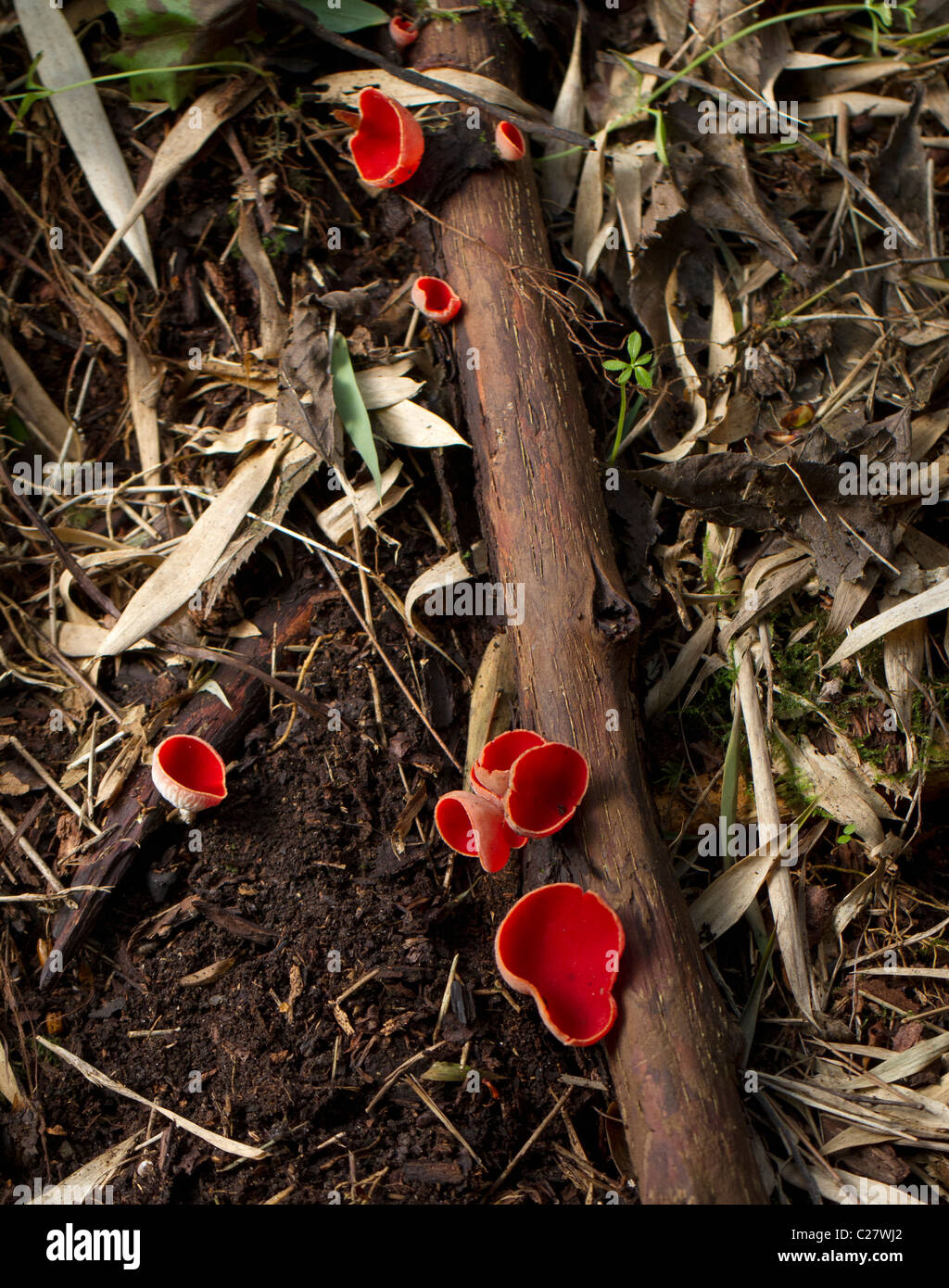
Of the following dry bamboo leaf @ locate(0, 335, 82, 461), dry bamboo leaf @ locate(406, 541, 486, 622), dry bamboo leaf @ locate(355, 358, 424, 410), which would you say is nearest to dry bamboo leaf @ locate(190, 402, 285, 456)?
dry bamboo leaf @ locate(355, 358, 424, 410)

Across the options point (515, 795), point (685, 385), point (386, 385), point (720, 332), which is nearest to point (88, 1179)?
point (515, 795)

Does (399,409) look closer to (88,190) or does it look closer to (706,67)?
(88,190)

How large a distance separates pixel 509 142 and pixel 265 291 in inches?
→ 37.7

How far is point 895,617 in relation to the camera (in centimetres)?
263

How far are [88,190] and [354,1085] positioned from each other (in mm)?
3160

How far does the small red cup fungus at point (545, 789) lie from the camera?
7.29 feet

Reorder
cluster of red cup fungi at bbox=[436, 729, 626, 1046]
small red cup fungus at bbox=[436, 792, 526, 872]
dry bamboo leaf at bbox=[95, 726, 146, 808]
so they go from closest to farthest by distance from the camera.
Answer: cluster of red cup fungi at bbox=[436, 729, 626, 1046], small red cup fungus at bbox=[436, 792, 526, 872], dry bamboo leaf at bbox=[95, 726, 146, 808]

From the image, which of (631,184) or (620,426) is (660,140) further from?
(620,426)

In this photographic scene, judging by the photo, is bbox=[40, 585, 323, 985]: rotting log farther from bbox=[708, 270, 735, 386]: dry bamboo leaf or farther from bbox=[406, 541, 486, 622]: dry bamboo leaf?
bbox=[708, 270, 735, 386]: dry bamboo leaf

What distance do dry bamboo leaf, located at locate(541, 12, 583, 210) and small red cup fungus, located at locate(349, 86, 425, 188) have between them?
Answer: 57cm

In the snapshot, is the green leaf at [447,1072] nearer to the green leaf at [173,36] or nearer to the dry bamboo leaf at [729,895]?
the dry bamboo leaf at [729,895]

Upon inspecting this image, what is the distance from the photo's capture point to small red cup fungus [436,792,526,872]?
2270 millimetres

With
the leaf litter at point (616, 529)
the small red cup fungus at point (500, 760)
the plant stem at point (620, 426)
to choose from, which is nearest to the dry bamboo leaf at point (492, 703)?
the leaf litter at point (616, 529)
